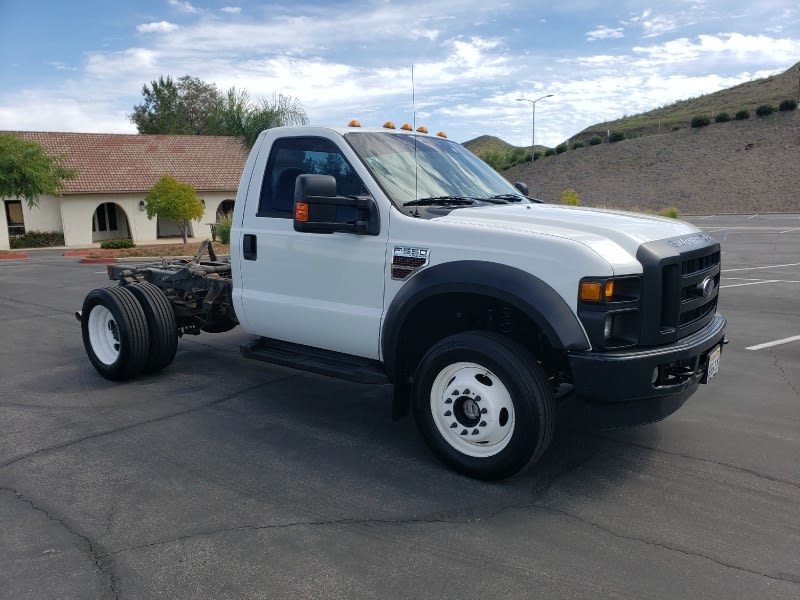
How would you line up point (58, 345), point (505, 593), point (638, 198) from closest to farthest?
point (505, 593), point (58, 345), point (638, 198)

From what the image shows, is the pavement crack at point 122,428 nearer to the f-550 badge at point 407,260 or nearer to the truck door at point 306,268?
the truck door at point 306,268

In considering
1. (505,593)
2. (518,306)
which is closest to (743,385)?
(518,306)

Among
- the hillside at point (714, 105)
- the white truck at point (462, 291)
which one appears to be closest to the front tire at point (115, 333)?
the white truck at point (462, 291)

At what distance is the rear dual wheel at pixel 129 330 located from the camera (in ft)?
20.2

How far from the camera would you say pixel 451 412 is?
14.0 ft

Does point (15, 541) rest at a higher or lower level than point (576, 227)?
lower

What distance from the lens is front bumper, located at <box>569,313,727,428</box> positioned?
3699mm

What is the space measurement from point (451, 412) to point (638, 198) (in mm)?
62095

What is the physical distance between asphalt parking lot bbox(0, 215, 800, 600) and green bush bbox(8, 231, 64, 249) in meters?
31.3

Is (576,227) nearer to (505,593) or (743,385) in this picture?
(505,593)

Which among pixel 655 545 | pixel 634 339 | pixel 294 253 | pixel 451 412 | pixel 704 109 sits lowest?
pixel 655 545

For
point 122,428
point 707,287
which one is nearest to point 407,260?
point 707,287

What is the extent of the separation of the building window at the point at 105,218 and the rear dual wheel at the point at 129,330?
34032mm

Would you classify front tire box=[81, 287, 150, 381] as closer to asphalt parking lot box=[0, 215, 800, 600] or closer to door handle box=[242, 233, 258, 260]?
asphalt parking lot box=[0, 215, 800, 600]
